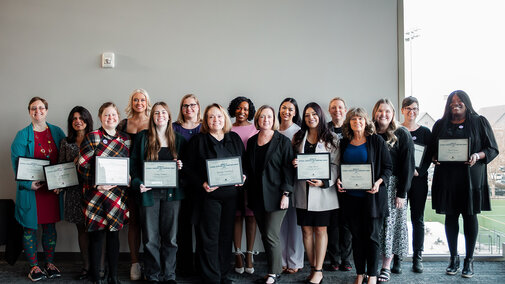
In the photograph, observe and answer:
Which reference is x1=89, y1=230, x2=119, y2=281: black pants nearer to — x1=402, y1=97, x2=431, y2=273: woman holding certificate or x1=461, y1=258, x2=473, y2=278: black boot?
x1=402, y1=97, x2=431, y2=273: woman holding certificate

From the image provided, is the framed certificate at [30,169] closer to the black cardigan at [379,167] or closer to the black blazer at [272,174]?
the black blazer at [272,174]

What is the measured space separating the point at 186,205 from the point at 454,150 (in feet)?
8.34

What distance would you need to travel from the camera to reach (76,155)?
3.04 m

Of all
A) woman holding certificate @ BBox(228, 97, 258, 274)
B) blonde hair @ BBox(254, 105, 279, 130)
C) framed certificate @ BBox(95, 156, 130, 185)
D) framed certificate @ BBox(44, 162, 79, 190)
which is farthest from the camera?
woman holding certificate @ BBox(228, 97, 258, 274)

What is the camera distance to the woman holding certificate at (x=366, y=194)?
8.63ft

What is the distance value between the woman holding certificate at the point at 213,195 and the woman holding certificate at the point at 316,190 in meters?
0.59

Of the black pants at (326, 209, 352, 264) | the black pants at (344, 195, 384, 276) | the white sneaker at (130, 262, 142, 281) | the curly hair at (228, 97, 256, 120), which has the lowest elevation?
the white sneaker at (130, 262, 142, 281)

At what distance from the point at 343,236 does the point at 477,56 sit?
2542 mm

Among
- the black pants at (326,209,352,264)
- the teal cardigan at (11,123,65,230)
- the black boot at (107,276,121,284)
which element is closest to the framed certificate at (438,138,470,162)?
the black pants at (326,209,352,264)

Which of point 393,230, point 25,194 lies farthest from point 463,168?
point 25,194

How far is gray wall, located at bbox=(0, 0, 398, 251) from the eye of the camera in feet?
12.3

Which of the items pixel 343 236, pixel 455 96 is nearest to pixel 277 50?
pixel 455 96

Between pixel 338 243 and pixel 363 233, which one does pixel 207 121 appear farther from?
pixel 338 243

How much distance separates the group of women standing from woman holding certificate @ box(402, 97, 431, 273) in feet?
0.03
